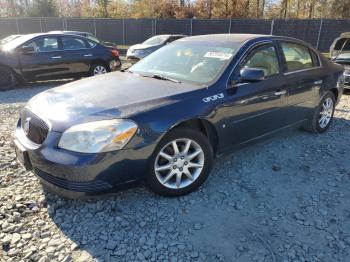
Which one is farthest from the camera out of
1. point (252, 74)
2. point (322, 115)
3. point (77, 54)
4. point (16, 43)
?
point (77, 54)

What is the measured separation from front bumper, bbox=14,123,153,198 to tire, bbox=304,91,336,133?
327 cm

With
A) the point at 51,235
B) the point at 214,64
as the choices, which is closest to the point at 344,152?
the point at 214,64

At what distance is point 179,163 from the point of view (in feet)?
11.4

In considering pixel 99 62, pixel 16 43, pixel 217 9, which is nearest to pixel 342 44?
pixel 99 62

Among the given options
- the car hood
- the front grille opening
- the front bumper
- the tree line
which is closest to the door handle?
the car hood

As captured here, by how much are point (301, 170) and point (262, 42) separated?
1.65 metres

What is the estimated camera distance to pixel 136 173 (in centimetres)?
314

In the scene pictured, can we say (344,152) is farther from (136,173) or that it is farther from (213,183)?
(136,173)

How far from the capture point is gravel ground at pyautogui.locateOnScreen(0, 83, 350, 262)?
9.12 feet

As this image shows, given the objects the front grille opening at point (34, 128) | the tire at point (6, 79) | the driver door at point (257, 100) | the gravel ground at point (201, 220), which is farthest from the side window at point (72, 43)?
the driver door at point (257, 100)

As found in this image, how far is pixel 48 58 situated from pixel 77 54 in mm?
834

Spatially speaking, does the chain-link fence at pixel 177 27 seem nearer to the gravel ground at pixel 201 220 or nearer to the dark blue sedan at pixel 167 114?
the dark blue sedan at pixel 167 114

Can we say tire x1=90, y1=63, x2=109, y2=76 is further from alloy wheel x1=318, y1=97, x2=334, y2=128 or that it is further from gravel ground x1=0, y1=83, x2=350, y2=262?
alloy wheel x1=318, y1=97, x2=334, y2=128

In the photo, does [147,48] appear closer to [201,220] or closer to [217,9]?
[201,220]
